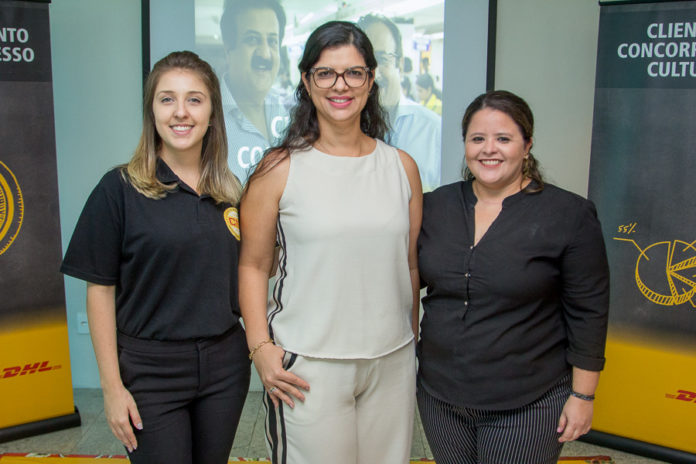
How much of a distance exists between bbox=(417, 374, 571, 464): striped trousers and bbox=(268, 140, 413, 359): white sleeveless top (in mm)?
264

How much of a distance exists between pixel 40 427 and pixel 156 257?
198cm

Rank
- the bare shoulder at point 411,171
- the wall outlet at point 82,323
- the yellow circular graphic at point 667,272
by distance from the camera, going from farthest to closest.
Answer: the wall outlet at point 82,323
the yellow circular graphic at point 667,272
the bare shoulder at point 411,171

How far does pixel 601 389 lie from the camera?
9.10 feet

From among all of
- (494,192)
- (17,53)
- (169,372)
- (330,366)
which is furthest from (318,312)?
(17,53)

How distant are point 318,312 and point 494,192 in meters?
0.57

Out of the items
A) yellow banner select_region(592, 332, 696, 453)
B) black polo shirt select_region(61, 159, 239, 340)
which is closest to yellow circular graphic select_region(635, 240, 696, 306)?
yellow banner select_region(592, 332, 696, 453)

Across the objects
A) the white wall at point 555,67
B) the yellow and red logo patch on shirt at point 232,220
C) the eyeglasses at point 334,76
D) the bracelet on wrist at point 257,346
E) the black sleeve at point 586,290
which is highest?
the white wall at point 555,67

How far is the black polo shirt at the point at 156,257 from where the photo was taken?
1.36 m

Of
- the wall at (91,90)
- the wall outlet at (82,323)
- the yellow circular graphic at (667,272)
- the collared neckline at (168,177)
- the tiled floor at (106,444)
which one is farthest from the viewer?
the wall outlet at (82,323)

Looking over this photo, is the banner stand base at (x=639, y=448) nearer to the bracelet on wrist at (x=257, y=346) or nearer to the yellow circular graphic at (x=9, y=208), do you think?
the bracelet on wrist at (x=257, y=346)

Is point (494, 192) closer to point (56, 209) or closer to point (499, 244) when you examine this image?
point (499, 244)

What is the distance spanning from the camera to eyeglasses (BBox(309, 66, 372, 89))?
4.82 ft

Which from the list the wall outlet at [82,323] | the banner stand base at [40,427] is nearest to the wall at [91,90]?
the wall outlet at [82,323]

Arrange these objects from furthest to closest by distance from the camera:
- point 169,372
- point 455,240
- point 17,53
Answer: point 17,53
point 455,240
point 169,372
